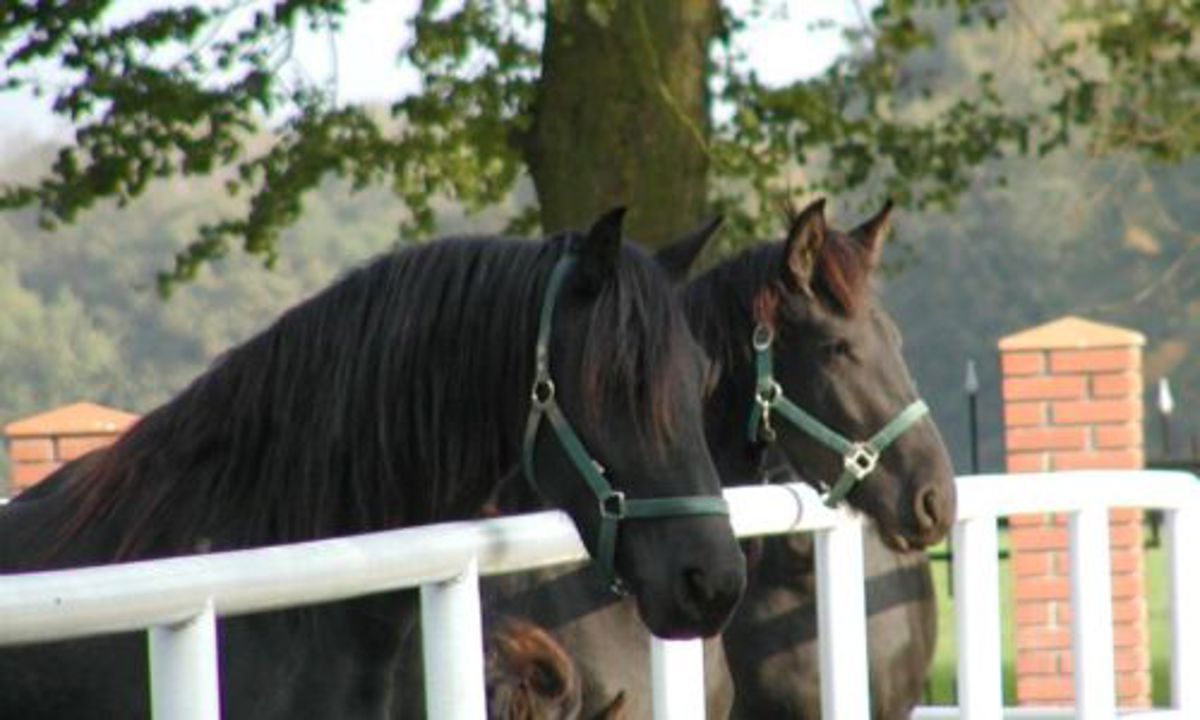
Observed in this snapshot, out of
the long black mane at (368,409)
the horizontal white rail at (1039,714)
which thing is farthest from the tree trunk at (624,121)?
the long black mane at (368,409)

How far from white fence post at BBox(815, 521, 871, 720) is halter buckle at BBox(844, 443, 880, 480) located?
0.62m

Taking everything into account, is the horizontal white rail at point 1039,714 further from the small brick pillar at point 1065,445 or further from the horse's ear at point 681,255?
the small brick pillar at point 1065,445

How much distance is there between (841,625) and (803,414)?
102 cm

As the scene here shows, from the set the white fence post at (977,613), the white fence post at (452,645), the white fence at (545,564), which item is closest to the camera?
the white fence at (545,564)

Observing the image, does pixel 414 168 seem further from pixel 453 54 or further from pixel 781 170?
pixel 781 170

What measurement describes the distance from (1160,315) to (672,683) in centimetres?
5321

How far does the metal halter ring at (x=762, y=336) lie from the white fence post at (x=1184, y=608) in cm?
122

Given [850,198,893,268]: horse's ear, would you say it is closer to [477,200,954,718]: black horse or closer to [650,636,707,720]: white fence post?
[477,200,954,718]: black horse

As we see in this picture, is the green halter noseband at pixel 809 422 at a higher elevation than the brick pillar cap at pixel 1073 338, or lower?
lower

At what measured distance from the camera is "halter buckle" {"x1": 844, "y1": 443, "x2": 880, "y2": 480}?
251 inches

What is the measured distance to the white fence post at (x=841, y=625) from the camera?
565 cm

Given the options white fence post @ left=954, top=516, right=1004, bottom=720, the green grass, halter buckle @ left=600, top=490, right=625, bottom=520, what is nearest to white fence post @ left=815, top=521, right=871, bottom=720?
white fence post @ left=954, top=516, right=1004, bottom=720

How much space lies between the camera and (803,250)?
22.2ft

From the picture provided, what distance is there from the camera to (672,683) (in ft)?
16.6
